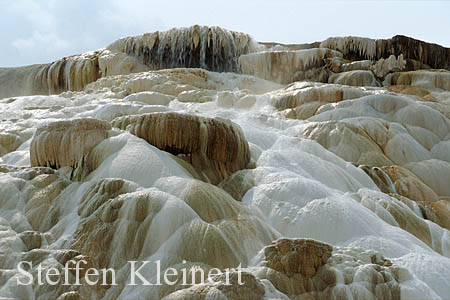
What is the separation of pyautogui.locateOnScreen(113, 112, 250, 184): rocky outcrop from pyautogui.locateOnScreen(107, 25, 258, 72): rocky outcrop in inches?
495

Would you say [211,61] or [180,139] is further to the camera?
[211,61]

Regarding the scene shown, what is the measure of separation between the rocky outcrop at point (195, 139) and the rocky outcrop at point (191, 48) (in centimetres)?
1257

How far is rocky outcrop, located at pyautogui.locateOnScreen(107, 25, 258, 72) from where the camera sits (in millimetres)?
19016

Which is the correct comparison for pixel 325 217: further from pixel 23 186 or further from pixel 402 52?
pixel 402 52

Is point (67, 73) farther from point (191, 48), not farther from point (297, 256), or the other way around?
point (297, 256)

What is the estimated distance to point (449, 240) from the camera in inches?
253

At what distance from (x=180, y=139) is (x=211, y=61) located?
13.0 metres

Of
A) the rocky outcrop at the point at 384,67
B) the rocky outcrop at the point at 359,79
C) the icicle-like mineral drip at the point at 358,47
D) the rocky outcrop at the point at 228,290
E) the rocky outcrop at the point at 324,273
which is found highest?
the icicle-like mineral drip at the point at 358,47

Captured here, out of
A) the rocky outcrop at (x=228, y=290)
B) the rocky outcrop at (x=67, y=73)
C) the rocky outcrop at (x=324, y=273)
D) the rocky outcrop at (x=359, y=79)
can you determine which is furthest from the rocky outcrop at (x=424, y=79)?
the rocky outcrop at (x=228, y=290)

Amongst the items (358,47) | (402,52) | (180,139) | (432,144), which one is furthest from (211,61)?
(180,139)

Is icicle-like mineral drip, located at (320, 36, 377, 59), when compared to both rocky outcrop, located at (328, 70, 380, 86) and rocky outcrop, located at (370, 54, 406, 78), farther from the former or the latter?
rocky outcrop, located at (328, 70, 380, 86)

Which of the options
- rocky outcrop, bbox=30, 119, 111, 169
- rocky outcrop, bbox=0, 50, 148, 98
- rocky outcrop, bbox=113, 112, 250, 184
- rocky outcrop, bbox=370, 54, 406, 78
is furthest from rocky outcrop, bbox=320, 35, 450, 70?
rocky outcrop, bbox=30, 119, 111, 169

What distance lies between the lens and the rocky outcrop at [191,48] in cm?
1902

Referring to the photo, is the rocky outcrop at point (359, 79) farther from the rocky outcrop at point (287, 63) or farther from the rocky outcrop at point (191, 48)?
the rocky outcrop at point (191, 48)
